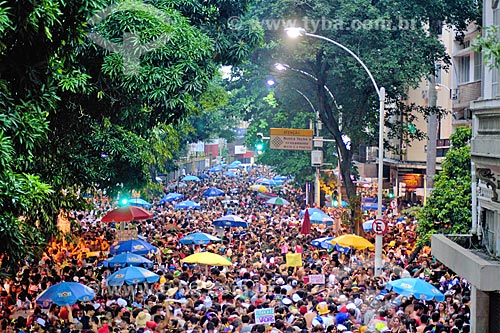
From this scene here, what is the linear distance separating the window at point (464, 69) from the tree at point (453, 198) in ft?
43.4

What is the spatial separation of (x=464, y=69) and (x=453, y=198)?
51.2 ft

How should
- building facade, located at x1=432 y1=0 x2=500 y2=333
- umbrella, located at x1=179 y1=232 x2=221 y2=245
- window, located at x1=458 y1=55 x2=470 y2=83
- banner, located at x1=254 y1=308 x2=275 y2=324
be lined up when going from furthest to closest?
window, located at x1=458 y1=55 x2=470 y2=83 → umbrella, located at x1=179 y1=232 x2=221 y2=245 → banner, located at x1=254 y1=308 x2=275 y2=324 → building facade, located at x1=432 y1=0 x2=500 y2=333

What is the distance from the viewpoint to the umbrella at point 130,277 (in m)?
18.1

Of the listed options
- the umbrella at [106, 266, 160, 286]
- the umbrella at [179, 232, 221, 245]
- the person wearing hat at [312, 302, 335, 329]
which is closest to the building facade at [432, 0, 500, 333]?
the person wearing hat at [312, 302, 335, 329]

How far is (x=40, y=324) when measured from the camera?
15.7 metres

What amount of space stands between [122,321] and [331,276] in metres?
6.63

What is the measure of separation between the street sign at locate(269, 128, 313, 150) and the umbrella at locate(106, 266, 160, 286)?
18284 millimetres

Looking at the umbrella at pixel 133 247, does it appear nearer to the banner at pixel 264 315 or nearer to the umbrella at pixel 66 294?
the umbrella at pixel 66 294

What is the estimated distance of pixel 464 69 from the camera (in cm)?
3459

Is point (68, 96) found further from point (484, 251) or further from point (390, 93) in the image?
point (390, 93)

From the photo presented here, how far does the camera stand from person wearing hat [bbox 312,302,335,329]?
50.3 feet

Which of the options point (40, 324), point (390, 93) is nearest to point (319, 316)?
point (40, 324)

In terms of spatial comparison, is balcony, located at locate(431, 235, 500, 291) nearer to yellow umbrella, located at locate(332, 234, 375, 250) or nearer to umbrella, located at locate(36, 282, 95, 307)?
yellow umbrella, located at locate(332, 234, 375, 250)

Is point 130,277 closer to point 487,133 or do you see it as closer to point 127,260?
point 127,260
